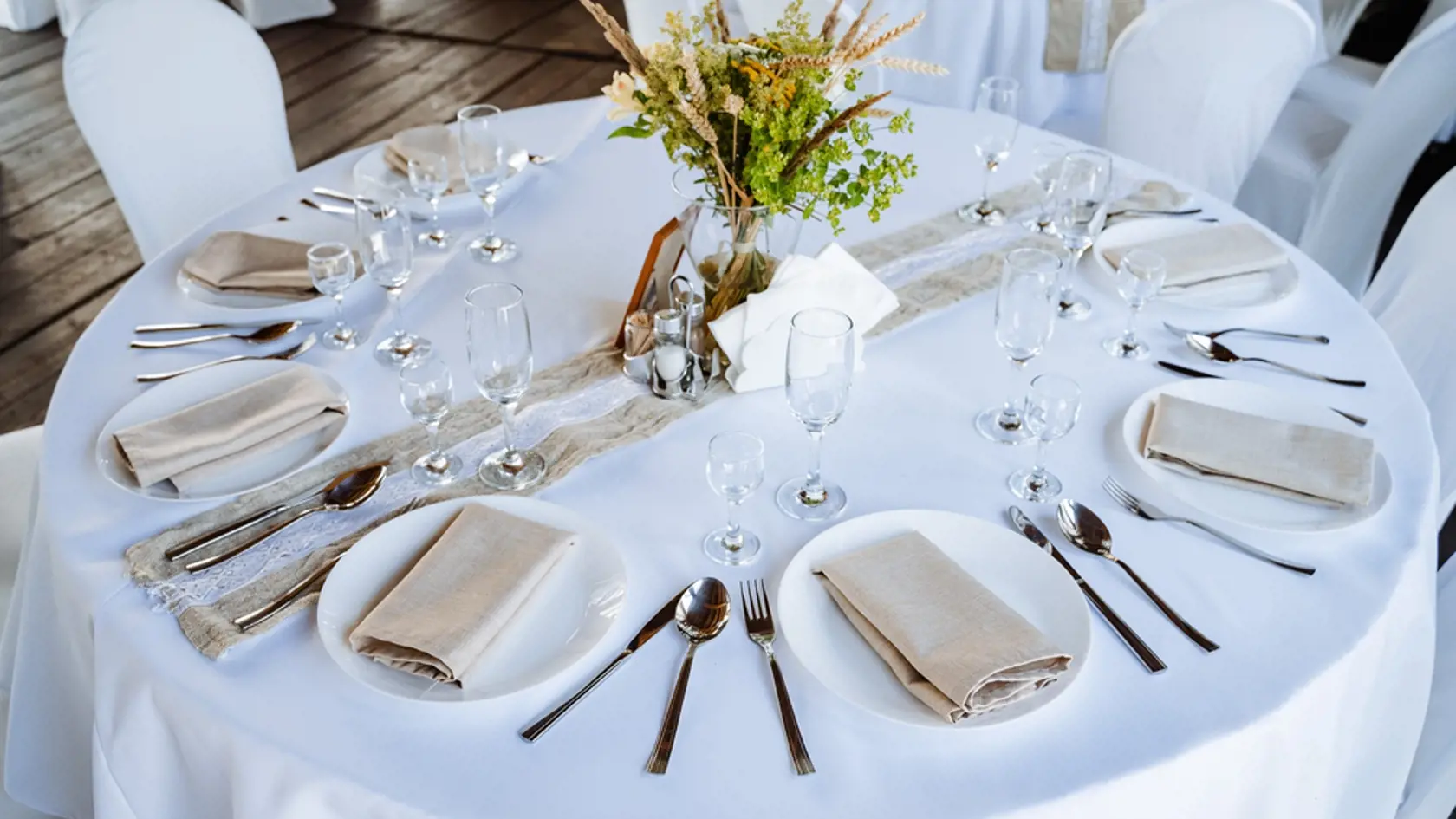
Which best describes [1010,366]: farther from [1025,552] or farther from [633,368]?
[633,368]

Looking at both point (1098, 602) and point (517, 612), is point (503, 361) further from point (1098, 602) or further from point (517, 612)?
point (1098, 602)

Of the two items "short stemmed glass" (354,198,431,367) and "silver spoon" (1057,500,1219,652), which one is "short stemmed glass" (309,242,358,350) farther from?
"silver spoon" (1057,500,1219,652)

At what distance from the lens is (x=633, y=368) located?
145 cm

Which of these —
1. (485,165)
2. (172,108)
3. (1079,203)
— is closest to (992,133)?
(1079,203)

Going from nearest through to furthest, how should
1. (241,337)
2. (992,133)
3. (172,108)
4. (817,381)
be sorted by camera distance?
(817,381) < (241,337) < (992,133) < (172,108)

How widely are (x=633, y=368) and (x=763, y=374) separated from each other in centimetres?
17

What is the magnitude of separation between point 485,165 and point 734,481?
2.54 feet

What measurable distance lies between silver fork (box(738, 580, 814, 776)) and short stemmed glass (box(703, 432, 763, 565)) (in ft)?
0.16

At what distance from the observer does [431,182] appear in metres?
1.71

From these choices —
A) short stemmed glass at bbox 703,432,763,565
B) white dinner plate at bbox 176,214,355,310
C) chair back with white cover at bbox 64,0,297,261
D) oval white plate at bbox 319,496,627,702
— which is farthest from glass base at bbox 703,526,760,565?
chair back with white cover at bbox 64,0,297,261

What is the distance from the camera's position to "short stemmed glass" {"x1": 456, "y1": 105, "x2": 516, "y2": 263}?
64.8 inches

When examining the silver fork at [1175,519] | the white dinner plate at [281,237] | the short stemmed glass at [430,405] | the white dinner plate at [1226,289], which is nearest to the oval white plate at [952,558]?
the silver fork at [1175,519]

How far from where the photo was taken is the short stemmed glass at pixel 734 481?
111 centimetres

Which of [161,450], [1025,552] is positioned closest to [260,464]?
[161,450]
